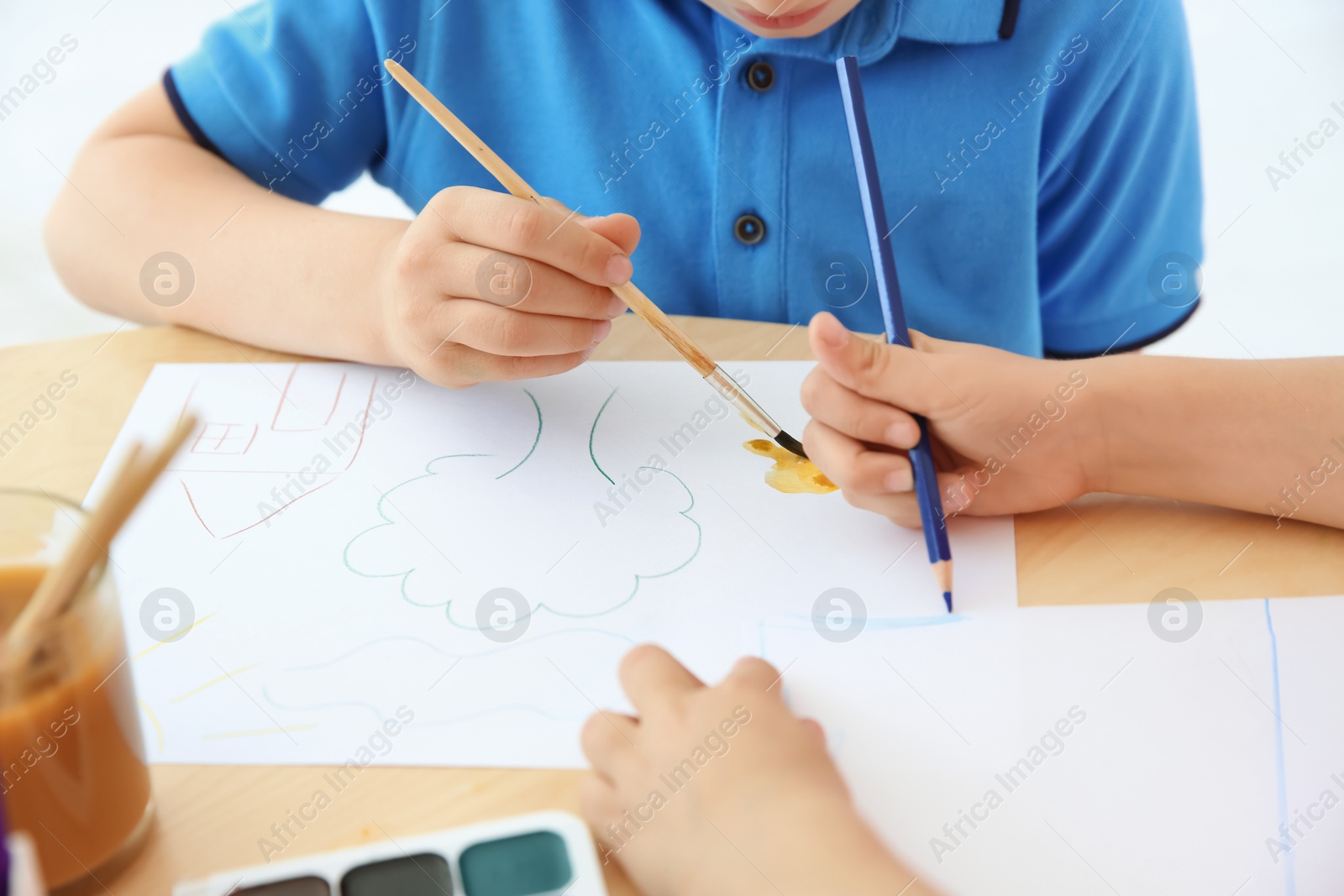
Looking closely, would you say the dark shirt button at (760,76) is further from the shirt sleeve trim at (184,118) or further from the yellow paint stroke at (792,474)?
the shirt sleeve trim at (184,118)

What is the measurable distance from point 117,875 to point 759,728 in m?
0.23

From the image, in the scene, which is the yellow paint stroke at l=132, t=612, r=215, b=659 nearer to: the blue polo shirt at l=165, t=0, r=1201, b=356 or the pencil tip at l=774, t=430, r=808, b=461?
the pencil tip at l=774, t=430, r=808, b=461

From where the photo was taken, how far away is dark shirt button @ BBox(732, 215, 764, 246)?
75 cm

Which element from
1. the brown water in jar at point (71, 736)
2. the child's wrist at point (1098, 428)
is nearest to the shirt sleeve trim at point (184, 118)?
the brown water in jar at point (71, 736)

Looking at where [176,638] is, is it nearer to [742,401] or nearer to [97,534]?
[97,534]

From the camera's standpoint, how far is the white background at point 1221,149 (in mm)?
1652

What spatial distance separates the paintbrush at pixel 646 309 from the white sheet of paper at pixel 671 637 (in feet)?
0.08

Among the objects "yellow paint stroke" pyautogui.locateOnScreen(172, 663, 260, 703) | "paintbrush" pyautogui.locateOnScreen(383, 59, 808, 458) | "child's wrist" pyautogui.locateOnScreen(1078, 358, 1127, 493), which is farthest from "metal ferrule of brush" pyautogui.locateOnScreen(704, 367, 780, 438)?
"yellow paint stroke" pyautogui.locateOnScreen(172, 663, 260, 703)

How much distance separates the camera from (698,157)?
0.77 meters

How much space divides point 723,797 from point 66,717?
0.22m

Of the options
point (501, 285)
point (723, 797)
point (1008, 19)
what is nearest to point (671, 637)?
point (723, 797)

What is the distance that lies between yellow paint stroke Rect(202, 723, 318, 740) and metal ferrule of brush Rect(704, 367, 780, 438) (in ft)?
0.86

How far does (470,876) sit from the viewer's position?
349 millimetres

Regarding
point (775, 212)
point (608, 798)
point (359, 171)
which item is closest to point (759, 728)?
point (608, 798)
